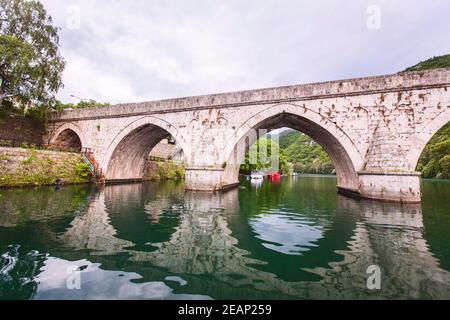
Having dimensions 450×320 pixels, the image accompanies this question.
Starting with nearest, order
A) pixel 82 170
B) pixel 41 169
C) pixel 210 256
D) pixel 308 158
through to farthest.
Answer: pixel 210 256, pixel 41 169, pixel 82 170, pixel 308 158

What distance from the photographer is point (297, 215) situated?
31.0ft

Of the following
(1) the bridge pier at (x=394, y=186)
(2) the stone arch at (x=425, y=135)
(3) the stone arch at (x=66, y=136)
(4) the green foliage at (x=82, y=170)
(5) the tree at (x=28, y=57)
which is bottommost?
(1) the bridge pier at (x=394, y=186)

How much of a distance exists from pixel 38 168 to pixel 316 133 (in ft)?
67.1

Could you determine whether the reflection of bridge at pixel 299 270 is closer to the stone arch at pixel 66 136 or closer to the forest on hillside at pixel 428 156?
the stone arch at pixel 66 136

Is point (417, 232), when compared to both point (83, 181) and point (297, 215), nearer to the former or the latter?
point (297, 215)

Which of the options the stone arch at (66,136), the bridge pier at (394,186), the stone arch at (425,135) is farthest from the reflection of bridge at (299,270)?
the stone arch at (66,136)

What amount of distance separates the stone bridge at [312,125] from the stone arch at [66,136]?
0.20m

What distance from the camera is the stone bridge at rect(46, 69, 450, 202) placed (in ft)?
40.3

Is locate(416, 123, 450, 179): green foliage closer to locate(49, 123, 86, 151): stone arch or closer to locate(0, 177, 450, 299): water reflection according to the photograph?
locate(0, 177, 450, 299): water reflection

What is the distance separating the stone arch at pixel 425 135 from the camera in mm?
12055

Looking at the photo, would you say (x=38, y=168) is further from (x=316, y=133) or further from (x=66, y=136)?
(x=316, y=133)

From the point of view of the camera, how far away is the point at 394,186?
39.7 ft

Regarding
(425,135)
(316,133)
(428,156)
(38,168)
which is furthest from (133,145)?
(428,156)
